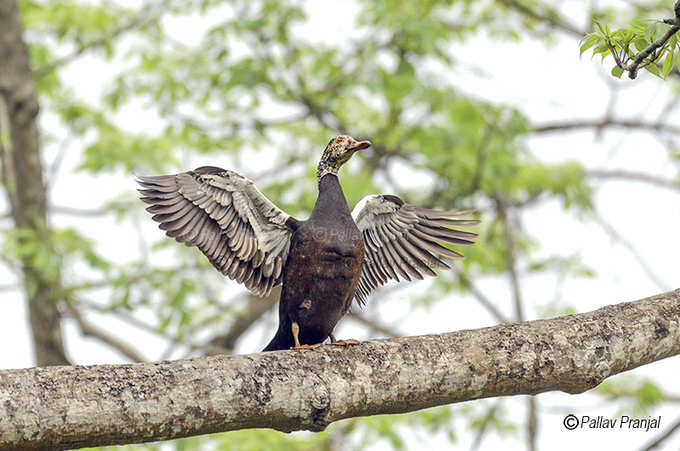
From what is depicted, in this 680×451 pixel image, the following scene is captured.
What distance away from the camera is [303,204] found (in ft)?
21.4

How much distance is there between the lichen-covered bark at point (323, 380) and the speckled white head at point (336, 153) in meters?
1.13

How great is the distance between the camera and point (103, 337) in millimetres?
7191

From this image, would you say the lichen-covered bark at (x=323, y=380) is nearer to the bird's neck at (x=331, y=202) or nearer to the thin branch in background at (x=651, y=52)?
the bird's neck at (x=331, y=202)

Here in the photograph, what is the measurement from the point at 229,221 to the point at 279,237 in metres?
0.23

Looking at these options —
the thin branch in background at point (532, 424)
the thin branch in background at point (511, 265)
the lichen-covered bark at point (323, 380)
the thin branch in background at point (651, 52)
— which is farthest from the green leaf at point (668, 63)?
the thin branch in background at point (532, 424)

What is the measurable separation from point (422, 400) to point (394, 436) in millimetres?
3626

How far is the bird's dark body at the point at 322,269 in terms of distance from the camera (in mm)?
3568

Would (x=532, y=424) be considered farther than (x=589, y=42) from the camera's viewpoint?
Yes

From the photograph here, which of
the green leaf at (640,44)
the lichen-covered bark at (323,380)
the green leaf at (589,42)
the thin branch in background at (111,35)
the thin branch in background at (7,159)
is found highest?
the thin branch in background at (111,35)

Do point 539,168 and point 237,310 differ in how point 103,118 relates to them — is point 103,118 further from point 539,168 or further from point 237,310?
point 539,168

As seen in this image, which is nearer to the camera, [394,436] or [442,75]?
[394,436]

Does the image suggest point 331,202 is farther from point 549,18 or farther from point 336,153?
point 549,18

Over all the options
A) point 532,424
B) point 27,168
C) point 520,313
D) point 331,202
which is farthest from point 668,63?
point 27,168

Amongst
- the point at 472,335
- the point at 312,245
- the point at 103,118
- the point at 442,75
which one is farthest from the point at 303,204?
the point at 472,335
